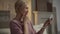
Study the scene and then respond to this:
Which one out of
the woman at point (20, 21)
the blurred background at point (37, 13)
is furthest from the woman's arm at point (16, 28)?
the blurred background at point (37, 13)

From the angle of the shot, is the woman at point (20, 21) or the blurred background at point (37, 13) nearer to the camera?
the woman at point (20, 21)

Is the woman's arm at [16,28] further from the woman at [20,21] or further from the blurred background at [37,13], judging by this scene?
the blurred background at [37,13]

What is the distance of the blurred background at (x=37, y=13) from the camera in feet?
2.45

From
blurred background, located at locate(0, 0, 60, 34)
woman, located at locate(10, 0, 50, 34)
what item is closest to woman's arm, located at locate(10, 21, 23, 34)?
woman, located at locate(10, 0, 50, 34)

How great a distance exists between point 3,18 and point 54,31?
357 mm

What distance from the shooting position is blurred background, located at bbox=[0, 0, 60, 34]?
75 cm

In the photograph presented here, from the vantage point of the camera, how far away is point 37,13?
818mm

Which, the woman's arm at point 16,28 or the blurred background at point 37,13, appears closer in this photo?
the woman's arm at point 16,28

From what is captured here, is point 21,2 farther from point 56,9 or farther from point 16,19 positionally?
point 56,9

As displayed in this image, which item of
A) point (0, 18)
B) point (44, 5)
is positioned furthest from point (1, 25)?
point (44, 5)

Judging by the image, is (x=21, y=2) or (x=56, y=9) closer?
(x=21, y=2)

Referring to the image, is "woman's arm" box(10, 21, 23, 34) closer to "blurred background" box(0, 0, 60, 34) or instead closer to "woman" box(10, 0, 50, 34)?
"woman" box(10, 0, 50, 34)

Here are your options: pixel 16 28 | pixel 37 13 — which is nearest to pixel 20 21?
pixel 16 28

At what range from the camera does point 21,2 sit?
0.61 metres
